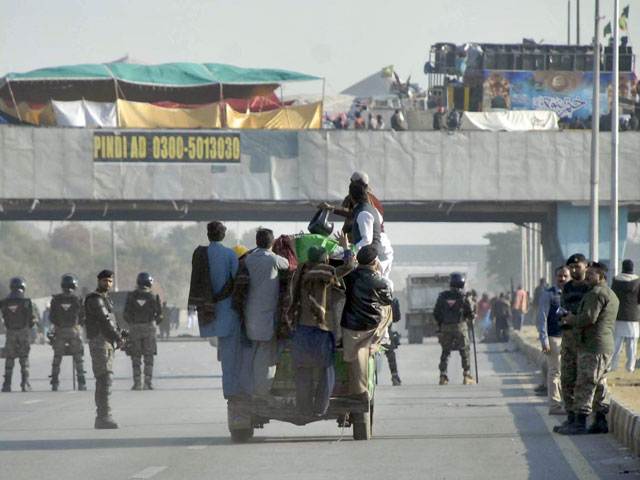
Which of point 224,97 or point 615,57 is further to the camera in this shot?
point 224,97

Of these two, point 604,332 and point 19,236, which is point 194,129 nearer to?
point 604,332

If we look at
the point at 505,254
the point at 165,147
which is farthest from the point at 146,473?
the point at 505,254

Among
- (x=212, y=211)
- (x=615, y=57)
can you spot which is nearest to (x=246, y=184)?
(x=212, y=211)

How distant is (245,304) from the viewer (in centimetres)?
1343

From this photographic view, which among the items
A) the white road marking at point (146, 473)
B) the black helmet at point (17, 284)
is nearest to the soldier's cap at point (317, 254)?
the white road marking at point (146, 473)

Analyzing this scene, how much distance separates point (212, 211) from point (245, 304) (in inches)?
1422

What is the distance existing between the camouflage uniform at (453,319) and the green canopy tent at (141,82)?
2392cm

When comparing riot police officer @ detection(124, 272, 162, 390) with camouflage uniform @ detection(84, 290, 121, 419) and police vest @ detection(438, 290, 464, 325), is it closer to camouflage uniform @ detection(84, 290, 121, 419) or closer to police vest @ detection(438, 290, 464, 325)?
police vest @ detection(438, 290, 464, 325)

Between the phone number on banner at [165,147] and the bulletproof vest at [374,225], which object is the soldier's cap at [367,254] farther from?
the phone number on banner at [165,147]

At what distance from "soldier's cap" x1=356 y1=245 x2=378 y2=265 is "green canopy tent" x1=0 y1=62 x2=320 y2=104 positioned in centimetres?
3430

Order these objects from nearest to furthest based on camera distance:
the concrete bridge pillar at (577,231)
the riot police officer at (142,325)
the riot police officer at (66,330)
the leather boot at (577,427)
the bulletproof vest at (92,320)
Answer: the leather boot at (577,427)
the bulletproof vest at (92,320)
the riot police officer at (142,325)
the riot police officer at (66,330)
the concrete bridge pillar at (577,231)

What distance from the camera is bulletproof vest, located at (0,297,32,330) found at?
2427cm

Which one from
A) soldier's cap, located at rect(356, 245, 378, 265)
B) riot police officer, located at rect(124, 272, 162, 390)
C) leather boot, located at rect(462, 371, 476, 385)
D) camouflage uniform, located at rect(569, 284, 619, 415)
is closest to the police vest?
leather boot, located at rect(462, 371, 476, 385)

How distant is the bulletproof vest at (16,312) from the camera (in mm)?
24266
